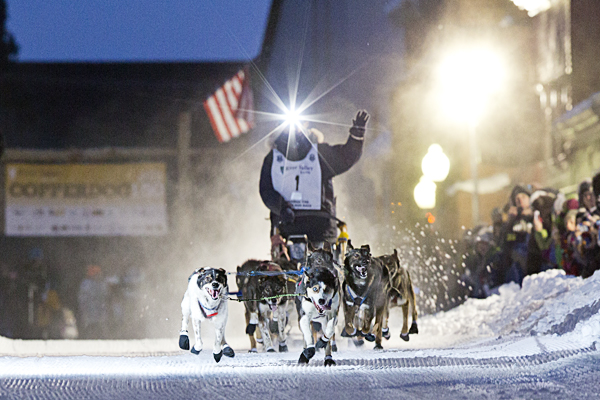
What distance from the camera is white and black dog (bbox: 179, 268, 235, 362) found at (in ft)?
18.3

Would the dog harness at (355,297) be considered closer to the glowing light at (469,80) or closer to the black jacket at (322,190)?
the black jacket at (322,190)

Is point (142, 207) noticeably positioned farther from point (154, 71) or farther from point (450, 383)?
point (450, 383)

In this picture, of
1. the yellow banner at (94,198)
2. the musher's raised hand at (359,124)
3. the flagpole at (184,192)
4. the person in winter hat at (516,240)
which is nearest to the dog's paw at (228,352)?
the musher's raised hand at (359,124)

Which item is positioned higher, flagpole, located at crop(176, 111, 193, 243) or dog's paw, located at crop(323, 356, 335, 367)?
flagpole, located at crop(176, 111, 193, 243)

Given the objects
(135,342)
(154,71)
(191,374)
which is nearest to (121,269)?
(154,71)

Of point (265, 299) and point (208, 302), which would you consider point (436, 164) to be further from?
point (208, 302)

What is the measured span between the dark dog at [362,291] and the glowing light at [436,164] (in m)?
10.5

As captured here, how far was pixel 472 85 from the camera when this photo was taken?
634 inches

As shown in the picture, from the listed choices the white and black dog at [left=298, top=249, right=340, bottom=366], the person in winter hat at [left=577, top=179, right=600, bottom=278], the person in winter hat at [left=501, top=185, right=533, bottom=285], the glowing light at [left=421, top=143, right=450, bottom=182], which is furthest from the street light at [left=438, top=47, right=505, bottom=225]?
the white and black dog at [left=298, top=249, right=340, bottom=366]

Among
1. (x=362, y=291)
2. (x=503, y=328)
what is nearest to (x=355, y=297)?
(x=362, y=291)

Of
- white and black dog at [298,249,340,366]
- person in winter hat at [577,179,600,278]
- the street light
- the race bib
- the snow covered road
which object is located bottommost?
the snow covered road

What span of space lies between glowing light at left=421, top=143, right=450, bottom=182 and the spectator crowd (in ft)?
12.0

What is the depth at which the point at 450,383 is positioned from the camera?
5199mm

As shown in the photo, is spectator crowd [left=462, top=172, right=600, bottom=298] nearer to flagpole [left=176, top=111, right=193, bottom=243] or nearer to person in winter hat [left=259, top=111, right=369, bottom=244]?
person in winter hat [left=259, top=111, right=369, bottom=244]
